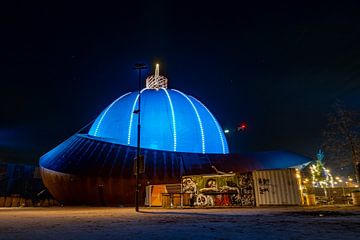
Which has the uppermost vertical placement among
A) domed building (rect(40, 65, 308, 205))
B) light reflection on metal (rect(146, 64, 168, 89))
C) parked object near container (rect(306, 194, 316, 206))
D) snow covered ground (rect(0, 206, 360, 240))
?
light reflection on metal (rect(146, 64, 168, 89))

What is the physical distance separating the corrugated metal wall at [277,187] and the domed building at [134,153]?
9.70 metres

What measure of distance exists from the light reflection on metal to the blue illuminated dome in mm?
4929

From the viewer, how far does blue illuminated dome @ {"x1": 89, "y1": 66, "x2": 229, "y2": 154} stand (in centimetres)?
3730

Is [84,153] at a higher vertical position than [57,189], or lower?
higher

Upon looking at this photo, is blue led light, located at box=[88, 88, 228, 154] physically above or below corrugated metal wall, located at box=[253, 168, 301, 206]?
above

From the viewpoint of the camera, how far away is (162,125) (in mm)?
38000

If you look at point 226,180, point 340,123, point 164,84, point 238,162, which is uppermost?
point 164,84

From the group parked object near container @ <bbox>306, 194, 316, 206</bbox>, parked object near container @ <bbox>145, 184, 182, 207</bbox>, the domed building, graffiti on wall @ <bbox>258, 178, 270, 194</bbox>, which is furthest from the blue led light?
parked object near container @ <bbox>306, 194, 316, 206</bbox>

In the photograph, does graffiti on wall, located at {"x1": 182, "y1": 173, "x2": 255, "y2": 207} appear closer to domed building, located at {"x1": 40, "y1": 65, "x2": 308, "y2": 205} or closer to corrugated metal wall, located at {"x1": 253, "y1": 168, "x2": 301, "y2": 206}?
corrugated metal wall, located at {"x1": 253, "y1": 168, "x2": 301, "y2": 206}

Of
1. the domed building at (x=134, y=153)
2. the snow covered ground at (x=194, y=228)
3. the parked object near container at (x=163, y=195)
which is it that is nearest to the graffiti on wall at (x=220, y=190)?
the parked object near container at (x=163, y=195)

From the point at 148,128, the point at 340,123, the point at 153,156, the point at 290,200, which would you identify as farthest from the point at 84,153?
the point at 340,123

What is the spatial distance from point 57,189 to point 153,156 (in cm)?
1075

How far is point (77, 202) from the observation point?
29.8m

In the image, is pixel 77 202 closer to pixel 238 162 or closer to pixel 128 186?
pixel 128 186
